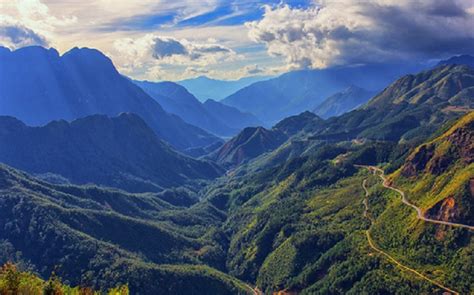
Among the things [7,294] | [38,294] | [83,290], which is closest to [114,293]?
[83,290]

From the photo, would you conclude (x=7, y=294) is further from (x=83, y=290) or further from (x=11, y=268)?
(x=83, y=290)

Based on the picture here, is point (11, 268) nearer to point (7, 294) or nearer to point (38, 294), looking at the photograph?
point (7, 294)

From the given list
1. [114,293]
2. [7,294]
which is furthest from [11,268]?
[114,293]

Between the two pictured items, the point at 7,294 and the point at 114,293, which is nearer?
the point at 7,294

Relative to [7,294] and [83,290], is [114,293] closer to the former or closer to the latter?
[83,290]

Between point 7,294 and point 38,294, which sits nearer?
point 7,294

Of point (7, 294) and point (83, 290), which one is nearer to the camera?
point (7, 294)

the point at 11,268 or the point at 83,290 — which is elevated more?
the point at 11,268

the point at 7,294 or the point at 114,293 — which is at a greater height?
the point at 7,294

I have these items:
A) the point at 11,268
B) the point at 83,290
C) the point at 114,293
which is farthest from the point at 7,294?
the point at 114,293
